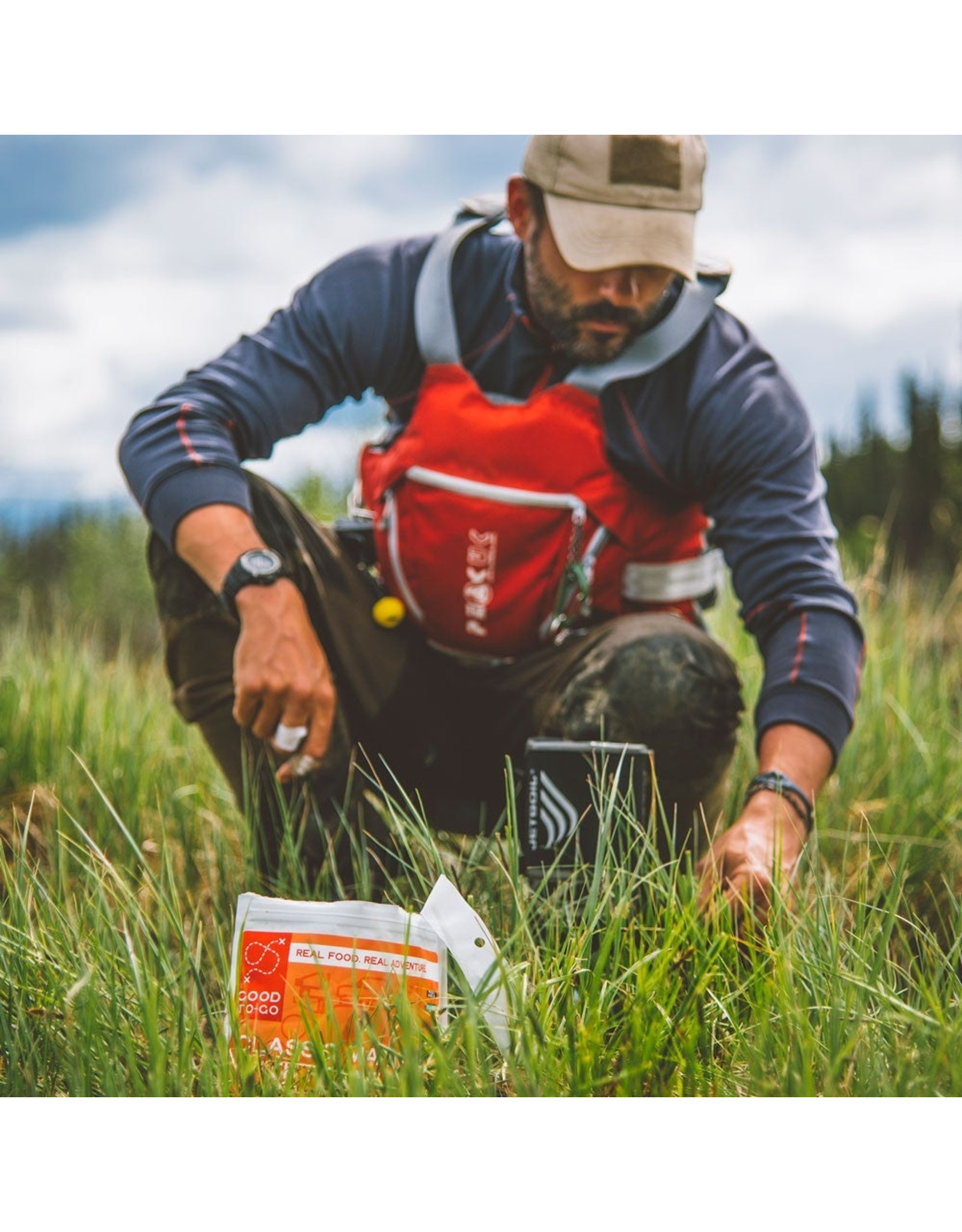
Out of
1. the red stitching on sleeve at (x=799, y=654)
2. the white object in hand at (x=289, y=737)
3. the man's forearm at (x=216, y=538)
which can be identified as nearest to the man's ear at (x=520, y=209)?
the man's forearm at (x=216, y=538)

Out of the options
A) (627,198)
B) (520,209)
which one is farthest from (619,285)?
(520,209)

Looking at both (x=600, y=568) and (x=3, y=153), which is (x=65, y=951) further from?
(x=3, y=153)

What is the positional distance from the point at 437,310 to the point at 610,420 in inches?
16.3

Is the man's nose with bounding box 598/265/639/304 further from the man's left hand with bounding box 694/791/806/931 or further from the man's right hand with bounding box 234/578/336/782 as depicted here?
the man's left hand with bounding box 694/791/806/931

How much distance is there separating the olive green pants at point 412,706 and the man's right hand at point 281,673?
0.10m

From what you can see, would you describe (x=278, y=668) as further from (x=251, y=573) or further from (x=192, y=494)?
(x=192, y=494)

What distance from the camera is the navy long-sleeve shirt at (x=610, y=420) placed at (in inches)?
77.2

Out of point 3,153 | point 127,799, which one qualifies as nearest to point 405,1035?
point 127,799

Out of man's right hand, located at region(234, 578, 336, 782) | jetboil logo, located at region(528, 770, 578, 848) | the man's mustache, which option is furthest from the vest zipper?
jetboil logo, located at region(528, 770, 578, 848)

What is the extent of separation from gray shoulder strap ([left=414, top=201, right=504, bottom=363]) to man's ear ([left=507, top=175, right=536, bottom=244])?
0.45ft

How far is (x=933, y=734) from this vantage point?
261 cm

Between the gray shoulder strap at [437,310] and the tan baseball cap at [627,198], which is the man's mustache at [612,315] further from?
the gray shoulder strap at [437,310]

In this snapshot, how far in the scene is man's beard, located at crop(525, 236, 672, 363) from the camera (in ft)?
6.97

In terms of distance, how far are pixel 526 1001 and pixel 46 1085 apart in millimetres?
633
